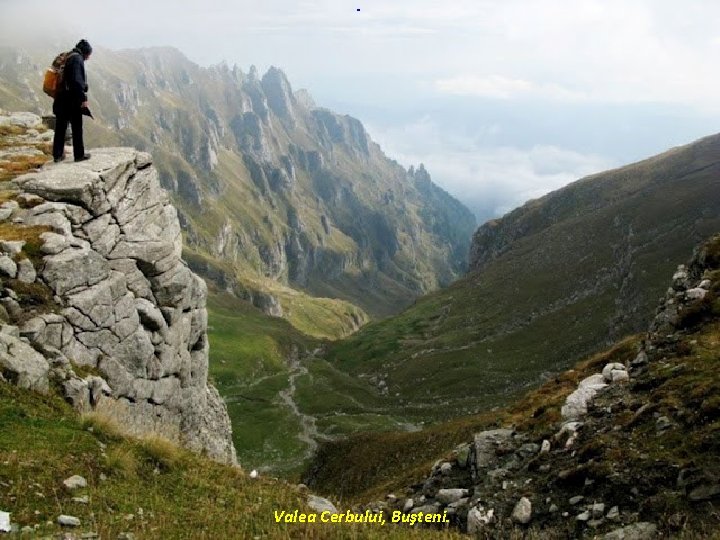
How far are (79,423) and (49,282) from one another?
9209mm

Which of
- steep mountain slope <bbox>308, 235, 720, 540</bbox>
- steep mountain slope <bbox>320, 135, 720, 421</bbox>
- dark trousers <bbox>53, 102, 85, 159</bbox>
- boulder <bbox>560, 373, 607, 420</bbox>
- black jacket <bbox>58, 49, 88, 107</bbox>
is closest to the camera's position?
steep mountain slope <bbox>308, 235, 720, 540</bbox>

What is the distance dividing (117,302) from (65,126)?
10791 millimetres

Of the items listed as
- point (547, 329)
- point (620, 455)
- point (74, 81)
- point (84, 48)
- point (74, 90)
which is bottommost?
point (547, 329)

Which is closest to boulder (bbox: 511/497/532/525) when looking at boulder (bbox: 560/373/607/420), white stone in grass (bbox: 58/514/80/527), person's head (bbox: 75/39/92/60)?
boulder (bbox: 560/373/607/420)

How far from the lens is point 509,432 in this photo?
26.8 meters

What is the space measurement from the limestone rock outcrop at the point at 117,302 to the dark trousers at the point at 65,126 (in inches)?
37.3

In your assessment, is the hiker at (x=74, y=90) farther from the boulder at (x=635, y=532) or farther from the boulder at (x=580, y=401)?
the boulder at (x=635, y=532)

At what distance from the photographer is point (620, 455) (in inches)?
717

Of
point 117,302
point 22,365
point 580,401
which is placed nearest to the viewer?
point 22,365

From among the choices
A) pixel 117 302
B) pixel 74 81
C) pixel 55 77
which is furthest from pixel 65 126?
pixel 117 302

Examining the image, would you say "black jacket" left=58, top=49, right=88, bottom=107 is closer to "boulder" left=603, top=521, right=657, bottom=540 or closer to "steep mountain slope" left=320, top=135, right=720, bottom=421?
"boulder" left=603, top=521, right=657, bottom=540

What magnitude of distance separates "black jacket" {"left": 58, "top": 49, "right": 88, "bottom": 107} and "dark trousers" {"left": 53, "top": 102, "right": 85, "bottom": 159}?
1.84 feet

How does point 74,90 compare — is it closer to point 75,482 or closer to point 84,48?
point 84,48

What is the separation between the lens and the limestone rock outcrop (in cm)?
2212
